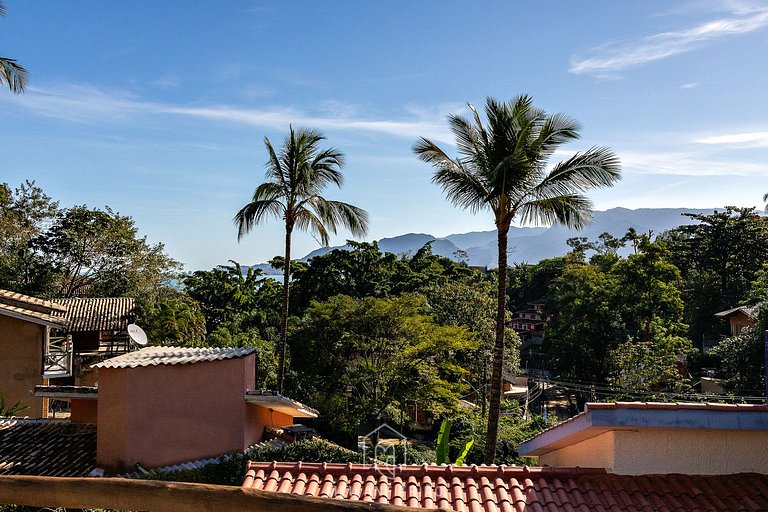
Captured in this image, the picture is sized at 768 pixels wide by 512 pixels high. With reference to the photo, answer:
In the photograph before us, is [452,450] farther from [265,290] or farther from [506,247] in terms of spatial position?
[265,290]

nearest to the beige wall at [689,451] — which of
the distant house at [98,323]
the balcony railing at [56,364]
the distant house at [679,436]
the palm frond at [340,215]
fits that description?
the distant house at [679,436]

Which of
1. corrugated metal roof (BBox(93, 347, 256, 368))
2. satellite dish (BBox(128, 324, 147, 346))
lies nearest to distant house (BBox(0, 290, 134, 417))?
satellite dish (BBox(128, 324, 147, 346))

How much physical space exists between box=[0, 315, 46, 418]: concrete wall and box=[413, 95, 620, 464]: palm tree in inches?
499

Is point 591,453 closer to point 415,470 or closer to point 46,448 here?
point 415,470

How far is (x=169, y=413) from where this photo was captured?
12.2 meters

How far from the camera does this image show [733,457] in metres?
5.85

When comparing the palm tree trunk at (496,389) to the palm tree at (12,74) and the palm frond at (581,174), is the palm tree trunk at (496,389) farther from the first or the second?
the palm tree at (12,74)

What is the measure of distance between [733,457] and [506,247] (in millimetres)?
8310

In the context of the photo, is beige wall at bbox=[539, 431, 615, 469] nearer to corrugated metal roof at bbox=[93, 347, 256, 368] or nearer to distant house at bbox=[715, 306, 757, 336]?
corrugated metal roof at bbox=[93, 347, 256, 368]

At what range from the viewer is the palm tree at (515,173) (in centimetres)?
1343

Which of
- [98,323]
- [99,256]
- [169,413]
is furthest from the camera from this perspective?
[99,256]

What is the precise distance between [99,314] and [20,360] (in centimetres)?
899

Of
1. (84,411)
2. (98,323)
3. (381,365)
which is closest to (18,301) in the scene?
(84,411)

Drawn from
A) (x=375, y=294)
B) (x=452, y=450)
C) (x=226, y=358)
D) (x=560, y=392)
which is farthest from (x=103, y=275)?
(x=560, y=392)
